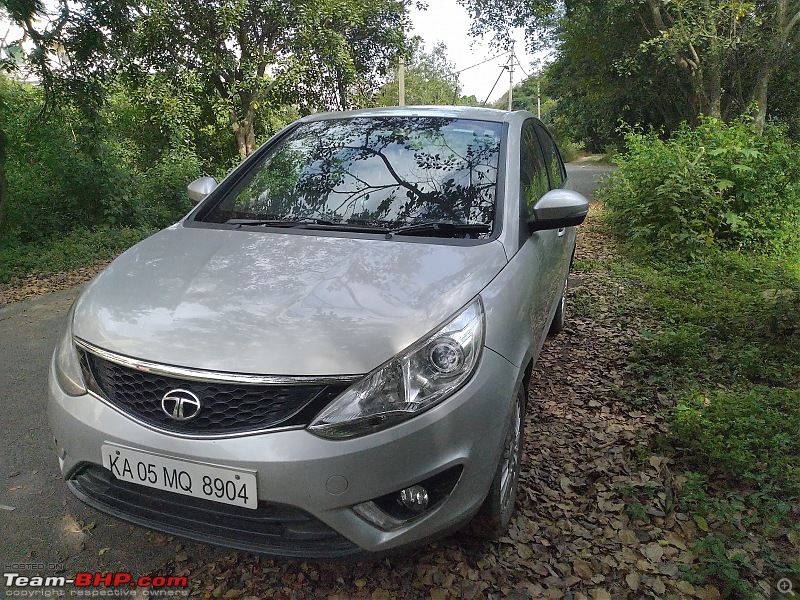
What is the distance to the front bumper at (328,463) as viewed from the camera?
1713 millimetres

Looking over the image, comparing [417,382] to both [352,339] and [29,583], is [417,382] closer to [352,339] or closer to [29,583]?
[352,339]

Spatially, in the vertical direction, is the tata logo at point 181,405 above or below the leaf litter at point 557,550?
above

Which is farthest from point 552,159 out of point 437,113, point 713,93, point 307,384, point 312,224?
point 713,93

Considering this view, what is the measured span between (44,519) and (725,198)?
7415mm

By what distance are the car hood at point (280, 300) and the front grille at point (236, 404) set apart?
0.18 ft

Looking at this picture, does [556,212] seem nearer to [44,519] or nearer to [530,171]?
[530,171]

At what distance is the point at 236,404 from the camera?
5.80ft

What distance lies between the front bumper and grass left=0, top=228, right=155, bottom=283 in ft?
18.9

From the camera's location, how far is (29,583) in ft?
7.11

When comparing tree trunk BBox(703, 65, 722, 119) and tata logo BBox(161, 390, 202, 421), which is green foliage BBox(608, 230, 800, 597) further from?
tree trunk BBox(703, 65, 722, 119)

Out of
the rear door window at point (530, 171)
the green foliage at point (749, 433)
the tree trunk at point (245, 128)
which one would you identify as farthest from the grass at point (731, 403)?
the tree trunk at point (245, 128)

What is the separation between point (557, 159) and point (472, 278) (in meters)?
3.15

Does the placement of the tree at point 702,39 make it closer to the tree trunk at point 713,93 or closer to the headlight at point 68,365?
the tree trunk at point 713,93

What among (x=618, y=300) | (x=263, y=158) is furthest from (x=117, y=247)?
(x=618, y=300)
